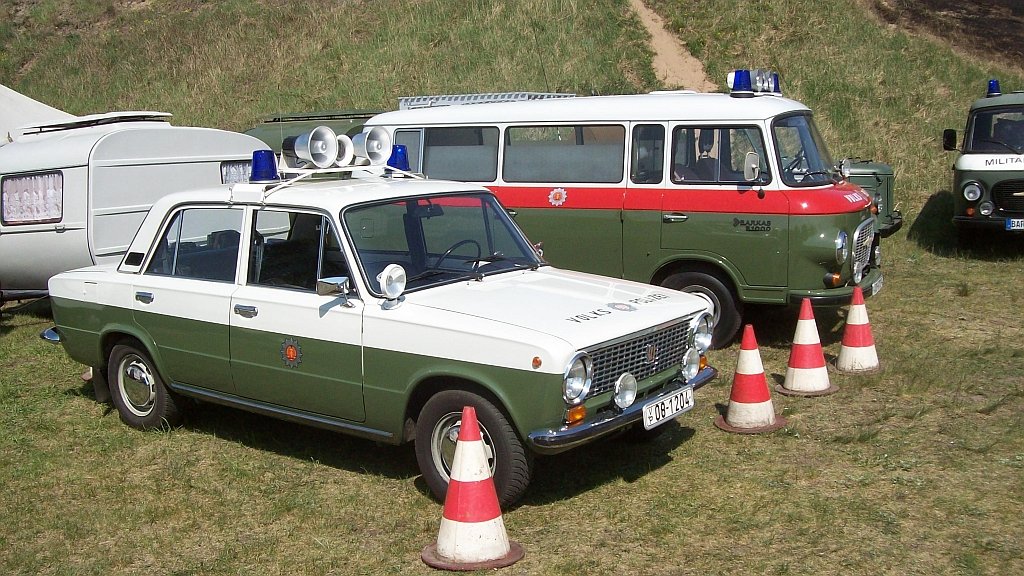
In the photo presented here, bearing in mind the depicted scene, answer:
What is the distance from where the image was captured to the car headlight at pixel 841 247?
848cm

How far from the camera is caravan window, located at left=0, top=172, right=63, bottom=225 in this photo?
10.4 m

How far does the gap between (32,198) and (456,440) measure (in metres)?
7.41

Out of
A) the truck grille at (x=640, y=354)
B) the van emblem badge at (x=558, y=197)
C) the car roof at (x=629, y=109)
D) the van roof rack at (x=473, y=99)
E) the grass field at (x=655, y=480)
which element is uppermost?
the van roof rack at (x=473, y=99)

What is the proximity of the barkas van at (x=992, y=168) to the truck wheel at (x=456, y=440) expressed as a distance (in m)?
9.87

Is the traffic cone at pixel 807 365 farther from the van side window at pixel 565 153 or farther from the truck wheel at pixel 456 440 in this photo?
the truck wheel at pixel 456 440

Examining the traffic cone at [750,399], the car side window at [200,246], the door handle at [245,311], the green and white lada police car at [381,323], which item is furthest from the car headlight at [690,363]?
the car side window at [200,246]

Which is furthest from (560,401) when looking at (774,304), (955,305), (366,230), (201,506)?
(955,305)

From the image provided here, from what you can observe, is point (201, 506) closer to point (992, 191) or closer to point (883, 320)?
point (883, 320)

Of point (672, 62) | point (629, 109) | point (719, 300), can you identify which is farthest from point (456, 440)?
point (672, 62)

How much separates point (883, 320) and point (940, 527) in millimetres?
5168

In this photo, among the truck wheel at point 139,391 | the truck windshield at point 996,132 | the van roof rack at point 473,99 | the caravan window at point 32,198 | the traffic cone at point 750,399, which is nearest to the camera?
the traffic cone at point 750,399

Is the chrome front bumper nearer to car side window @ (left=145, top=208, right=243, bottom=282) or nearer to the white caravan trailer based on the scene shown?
car side window @ (left=145, top=208, right=243, bottom=282)

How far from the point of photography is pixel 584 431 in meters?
5.09

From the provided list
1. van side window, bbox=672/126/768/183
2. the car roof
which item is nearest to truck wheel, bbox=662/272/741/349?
van side window, bbox=672/126/768/183
